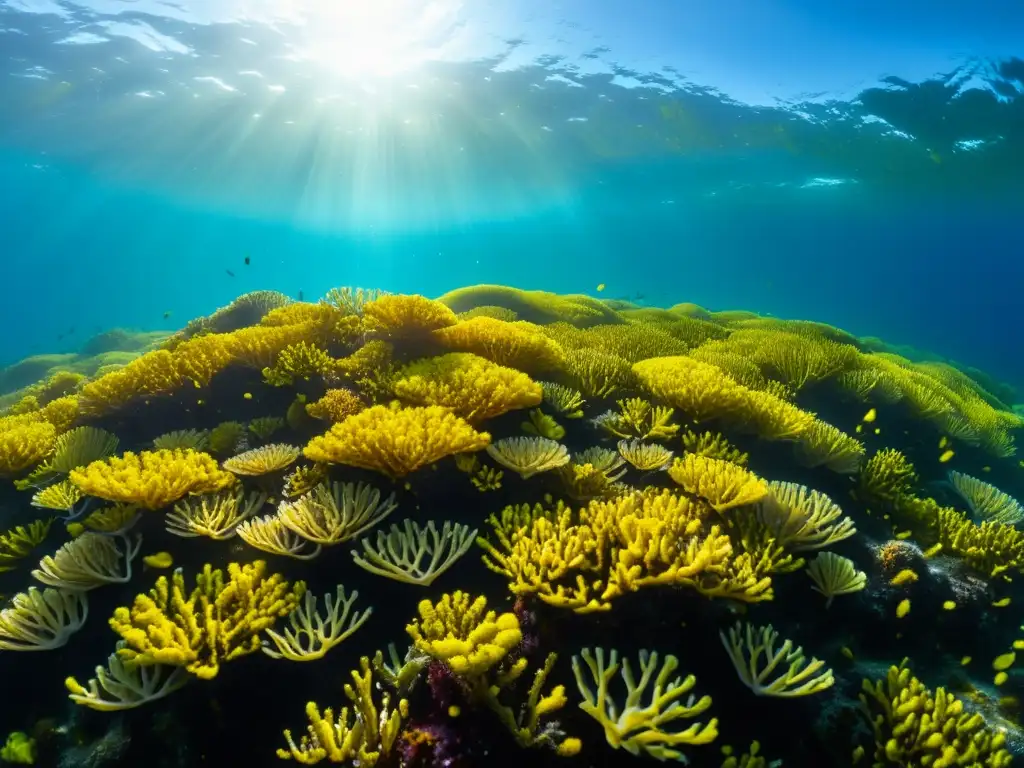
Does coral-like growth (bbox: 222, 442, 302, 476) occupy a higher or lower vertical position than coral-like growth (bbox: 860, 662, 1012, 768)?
higher

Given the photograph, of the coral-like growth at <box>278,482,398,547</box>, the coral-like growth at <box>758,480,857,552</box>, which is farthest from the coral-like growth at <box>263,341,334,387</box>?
the coral-like growth at <box>758,480,857,552</box>

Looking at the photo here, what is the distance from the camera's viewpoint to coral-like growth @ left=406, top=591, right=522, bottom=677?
8.81 feet

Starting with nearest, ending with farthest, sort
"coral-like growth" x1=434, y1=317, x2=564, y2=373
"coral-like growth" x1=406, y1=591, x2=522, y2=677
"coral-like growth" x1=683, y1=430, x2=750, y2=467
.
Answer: "coral-like growth" x1=406, y1=591, x2=522, y2=677
"coral-like growth" x1=683, y1=430, x2=750, y2=467
"coral-like growth" x1=434, y1=317, x2=564, y2=373

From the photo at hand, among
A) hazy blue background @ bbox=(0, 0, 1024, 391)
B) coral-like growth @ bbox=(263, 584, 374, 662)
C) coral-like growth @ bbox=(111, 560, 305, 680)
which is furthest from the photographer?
hazy blue background @ bbox=(0, 0, 1024, 391)

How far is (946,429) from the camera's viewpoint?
7453 millimetres

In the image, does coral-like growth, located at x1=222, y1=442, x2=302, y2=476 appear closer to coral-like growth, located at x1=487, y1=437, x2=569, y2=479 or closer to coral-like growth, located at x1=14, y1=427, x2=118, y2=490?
coral-like growth, located at x1=487, y1=437, x2=569, y2=479

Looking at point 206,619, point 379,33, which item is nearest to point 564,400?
point 206,619

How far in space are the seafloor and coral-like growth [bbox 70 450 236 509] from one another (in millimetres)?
23

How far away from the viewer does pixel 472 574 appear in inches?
150

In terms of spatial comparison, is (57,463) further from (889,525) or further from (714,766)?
(889,525)

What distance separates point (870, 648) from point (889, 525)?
171cm

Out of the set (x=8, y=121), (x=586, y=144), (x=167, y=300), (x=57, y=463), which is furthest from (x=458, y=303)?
(x=167, y=300)

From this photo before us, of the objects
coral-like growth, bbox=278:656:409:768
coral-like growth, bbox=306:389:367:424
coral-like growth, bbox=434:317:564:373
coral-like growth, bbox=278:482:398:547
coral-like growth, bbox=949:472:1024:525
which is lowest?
coral-like growth, bbox=949:472:1024:525

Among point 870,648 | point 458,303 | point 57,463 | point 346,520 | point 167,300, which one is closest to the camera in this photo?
point 346,520
